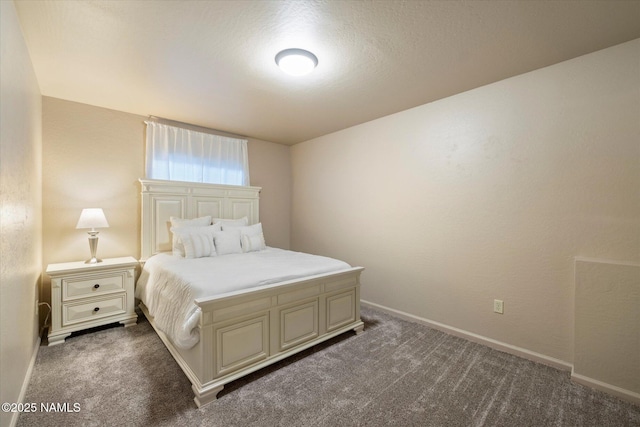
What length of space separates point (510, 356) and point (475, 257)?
2.83 feet

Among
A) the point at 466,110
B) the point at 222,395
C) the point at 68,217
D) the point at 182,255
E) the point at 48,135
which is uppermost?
the point at 466,110

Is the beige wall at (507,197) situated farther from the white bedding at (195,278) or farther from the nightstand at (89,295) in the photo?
the nightstand at (89,295)

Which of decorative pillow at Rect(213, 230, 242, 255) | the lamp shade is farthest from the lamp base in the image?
decorative pillow at Rect(213, 230, 242, 255)

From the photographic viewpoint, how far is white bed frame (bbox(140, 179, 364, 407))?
1.78 meters

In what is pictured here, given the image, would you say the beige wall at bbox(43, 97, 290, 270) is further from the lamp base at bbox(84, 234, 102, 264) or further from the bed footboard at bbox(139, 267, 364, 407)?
the bed footboard at bbox(139, 267, 364, 407)

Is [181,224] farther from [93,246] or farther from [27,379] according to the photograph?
[27,379]

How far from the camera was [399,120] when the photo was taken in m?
3.21

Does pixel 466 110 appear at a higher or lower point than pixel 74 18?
lower

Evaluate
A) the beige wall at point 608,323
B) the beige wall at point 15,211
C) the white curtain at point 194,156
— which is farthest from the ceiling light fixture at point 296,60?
the beige wall at point 608,323

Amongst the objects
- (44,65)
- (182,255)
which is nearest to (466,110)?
(182,255)

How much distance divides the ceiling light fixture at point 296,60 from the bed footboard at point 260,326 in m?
1.68

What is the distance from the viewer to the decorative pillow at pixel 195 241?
3.01 metres

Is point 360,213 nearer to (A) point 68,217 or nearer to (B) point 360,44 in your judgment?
(B) point 360,44

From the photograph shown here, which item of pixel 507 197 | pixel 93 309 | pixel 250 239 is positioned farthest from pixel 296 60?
pixel 93 309
